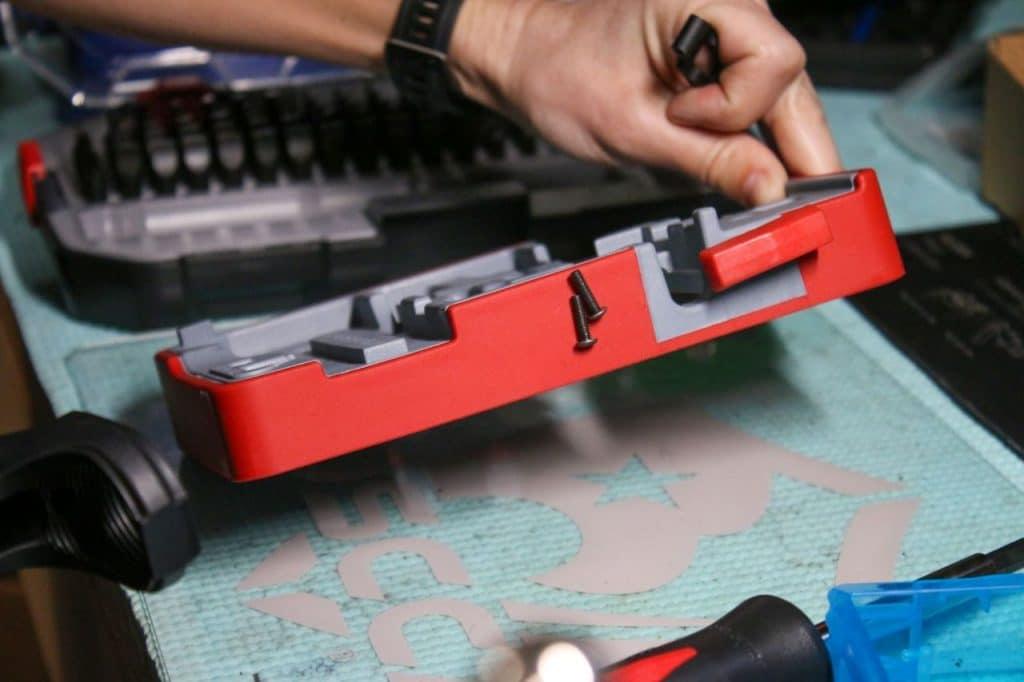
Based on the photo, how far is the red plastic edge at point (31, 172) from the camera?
0.84 m

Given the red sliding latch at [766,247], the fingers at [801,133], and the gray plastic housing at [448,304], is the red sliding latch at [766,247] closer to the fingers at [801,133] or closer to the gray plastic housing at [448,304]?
the gray plastic housing at [448,304]

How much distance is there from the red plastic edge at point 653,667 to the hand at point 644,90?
0.32 m

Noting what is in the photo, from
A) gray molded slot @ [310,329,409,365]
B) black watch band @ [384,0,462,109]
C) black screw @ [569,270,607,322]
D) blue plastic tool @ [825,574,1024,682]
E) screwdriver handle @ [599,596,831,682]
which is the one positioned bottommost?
blue plastic tool @ [825,574,1024,682]

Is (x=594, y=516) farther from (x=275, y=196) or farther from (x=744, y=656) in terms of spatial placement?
(x=275, y=196)

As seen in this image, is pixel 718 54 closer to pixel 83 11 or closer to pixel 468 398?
pixel 468 398

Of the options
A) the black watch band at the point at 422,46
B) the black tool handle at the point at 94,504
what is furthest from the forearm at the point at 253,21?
the black tool handle at the point at 94,504

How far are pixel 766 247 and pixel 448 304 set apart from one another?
0.15 meters

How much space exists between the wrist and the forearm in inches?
1.8

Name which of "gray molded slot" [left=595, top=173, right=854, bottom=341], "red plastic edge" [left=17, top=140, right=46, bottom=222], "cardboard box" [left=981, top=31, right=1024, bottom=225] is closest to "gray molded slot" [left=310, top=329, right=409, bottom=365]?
"gray molded slot" [left=595, top=173, right=854, bottom=341]

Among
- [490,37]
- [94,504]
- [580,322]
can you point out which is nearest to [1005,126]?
[490,37]

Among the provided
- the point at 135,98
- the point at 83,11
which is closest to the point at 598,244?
the point at 83,11

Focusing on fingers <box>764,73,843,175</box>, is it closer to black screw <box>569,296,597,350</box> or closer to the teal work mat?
the teal work mat

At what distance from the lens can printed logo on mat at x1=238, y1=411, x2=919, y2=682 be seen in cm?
55

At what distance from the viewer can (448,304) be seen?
0.54 metres
